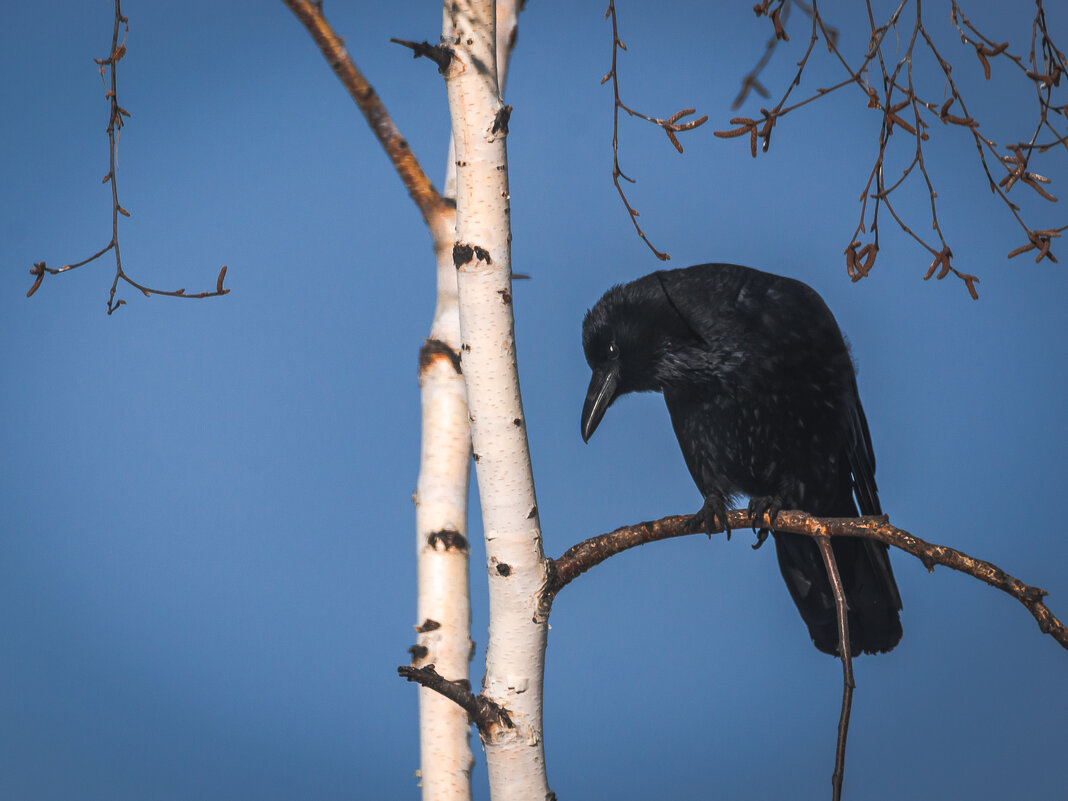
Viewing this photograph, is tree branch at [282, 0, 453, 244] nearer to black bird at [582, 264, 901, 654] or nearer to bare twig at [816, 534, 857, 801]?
black bird at [582, 264, 901, 654]

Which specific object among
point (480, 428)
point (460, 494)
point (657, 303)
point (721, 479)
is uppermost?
point (657, 303)

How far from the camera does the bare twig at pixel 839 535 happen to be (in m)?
1.40

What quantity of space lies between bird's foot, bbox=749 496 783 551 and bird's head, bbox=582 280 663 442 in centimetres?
42

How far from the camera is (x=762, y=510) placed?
235 centimetres

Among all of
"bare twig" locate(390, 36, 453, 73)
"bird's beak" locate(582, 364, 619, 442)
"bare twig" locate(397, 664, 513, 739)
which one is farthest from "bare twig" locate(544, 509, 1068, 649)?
"bare twig" locate(390, 36, 453, 73)

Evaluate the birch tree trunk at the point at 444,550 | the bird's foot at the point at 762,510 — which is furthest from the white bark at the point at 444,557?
the bird's foot at the point at 762,510

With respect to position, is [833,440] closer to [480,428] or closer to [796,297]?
[796,297]

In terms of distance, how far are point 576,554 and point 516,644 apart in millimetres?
182

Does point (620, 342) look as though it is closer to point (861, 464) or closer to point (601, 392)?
point (601, 392)

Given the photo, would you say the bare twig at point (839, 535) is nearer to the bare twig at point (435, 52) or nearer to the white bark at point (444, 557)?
the white bark at point (444, 557)

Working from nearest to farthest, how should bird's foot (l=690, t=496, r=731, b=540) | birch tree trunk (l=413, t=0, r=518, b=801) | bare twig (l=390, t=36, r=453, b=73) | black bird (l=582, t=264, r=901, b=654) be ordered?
bare twig (l=390, t=36, r=453, b=73), bird's foot (l=690, t=496, r=731, b=540), birch tree trunk (l=413, t=0, r=518, b=801), black bird (l=582, t=264, r=901, b=654)

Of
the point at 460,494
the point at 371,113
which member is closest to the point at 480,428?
the point at 460,494

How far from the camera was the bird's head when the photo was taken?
254 centimetres

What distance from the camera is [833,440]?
260 centimetres
